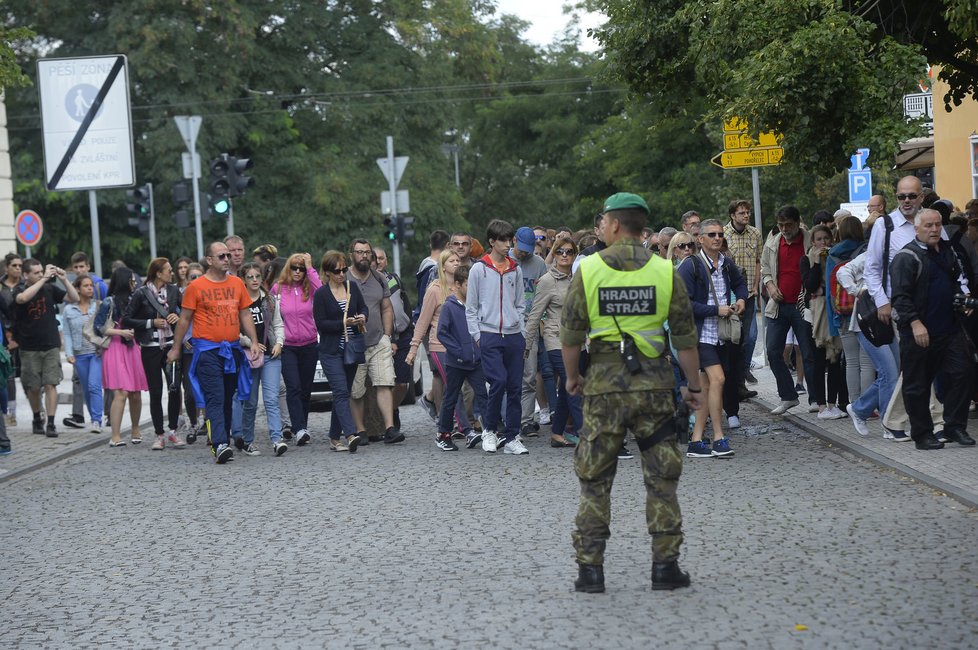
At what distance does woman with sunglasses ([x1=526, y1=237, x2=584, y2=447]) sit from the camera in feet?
42.0

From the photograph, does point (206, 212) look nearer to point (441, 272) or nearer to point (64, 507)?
point (441, 272)

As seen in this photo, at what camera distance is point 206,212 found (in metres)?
24.7

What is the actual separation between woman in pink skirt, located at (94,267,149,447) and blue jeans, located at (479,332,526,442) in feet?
13.7

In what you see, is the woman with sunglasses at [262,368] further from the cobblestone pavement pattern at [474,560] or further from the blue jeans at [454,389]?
the cobblestone pavement pattern at [474,560]

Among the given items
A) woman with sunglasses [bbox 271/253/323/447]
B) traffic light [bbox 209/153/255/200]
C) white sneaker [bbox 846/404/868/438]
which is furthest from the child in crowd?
traffic light [bbox 209/153/255/200]

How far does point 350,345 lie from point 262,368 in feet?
3.18

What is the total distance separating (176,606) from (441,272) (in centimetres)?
700

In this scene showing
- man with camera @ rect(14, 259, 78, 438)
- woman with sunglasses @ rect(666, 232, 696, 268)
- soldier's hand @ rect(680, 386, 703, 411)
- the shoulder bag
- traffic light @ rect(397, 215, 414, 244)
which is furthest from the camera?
traffic light @ rect(397, 215, 414, 244)

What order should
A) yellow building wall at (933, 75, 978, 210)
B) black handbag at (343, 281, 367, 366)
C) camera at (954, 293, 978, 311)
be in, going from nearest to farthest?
1. camera at (954, 293, 978, 311)
2. black handbag at (343, 281, 367, 366)
3. yellow building wall at (933, 75, 978, 210)

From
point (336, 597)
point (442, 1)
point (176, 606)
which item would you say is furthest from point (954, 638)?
point (442, 1)

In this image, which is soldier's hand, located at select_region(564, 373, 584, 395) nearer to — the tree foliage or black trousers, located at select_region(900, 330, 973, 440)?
black trousers, located at select_region(900, 330, 973, 440)

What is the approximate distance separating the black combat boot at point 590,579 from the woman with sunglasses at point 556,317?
5.79m

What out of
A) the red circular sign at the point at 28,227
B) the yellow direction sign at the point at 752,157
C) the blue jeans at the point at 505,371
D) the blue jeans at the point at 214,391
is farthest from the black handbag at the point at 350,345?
the red circular sign at the point at 28,227

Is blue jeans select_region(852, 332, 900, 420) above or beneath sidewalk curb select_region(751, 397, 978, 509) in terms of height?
above
